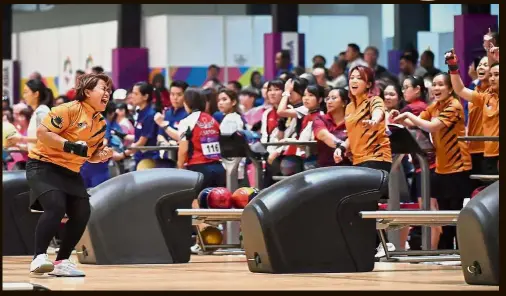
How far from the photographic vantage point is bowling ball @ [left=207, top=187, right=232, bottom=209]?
35.2 ft

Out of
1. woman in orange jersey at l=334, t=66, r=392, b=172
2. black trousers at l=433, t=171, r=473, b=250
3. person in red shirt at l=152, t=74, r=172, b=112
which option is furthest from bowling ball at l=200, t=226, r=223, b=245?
black trousers at l=433, t=171, r=473, b=250

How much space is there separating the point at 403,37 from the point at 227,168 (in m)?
10.1

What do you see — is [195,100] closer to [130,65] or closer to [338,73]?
[338,73]

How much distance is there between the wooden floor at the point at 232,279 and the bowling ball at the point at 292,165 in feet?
4.17

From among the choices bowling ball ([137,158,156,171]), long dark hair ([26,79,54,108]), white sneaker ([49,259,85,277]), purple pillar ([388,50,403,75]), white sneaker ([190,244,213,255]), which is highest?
purple pillar ([388,50,403,75])

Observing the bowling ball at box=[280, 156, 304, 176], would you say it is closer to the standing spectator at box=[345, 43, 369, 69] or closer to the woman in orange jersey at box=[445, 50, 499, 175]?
the woman in orange jersey at box=[445, 50, 499, 175]

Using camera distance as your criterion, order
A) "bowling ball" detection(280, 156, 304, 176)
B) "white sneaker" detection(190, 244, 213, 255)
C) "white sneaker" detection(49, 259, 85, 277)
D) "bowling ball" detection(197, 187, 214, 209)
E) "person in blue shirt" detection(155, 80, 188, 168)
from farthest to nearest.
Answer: "person in blue shirt" detection(155, 80, 188, 168), "white sneaker" detection(190, 244, 213, 255), "bowling ball" detection(280, 156, 304, 176), "bowling ball" detection(197, 187, 214, 209), "white sneaker" detection(49, 259, 85, 277)

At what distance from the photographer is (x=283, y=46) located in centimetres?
2002

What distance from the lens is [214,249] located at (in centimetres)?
1154

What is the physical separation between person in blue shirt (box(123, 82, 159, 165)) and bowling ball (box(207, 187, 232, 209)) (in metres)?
1.87

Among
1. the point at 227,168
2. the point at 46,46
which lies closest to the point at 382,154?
the point at 227,168

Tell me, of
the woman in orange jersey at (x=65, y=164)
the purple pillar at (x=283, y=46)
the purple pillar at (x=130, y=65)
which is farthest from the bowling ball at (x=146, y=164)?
the purple pillar at (x=130, y=65)

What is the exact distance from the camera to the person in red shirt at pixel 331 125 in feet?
34.8

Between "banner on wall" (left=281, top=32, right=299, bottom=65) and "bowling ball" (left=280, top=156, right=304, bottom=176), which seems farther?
Result: "banner on wall" (left=281, top=32, right=299, bottom=65)
